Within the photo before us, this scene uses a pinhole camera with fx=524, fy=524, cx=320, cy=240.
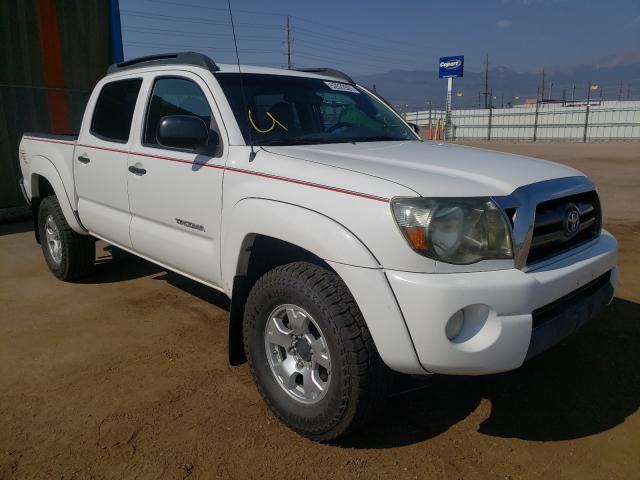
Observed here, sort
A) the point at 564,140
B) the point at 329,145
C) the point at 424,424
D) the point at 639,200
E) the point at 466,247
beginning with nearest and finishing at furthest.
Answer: the point at 466,247
the point at 424,424
the point at 329,145
the point at 639,200
the point at 564,140

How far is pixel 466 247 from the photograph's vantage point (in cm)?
219

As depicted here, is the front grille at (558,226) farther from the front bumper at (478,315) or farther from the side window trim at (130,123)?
the side window trim at (130,123)

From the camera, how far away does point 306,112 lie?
349cm

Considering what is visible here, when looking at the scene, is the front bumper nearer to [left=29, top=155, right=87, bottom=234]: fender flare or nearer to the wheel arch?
the wheel arch

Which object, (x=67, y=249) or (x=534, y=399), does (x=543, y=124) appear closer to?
(x=67, y=249)

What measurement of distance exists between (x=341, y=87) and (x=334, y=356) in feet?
7.58

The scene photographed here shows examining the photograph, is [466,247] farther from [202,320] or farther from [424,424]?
[202,320]

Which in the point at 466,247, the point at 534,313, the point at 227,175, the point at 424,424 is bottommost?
the point at 424,424

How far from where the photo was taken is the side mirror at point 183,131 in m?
2.87

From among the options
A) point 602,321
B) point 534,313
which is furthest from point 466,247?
point 602,321

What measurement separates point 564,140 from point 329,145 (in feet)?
120

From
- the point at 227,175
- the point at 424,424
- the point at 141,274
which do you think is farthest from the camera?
the point at 141,274

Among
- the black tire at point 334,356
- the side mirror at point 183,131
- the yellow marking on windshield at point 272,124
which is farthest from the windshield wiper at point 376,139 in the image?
the black tire at point 334,356

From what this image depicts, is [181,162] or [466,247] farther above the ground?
[181,162]
